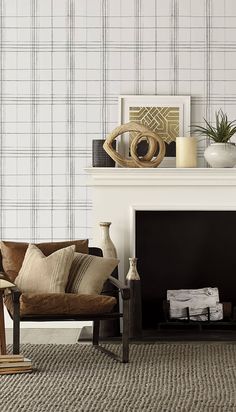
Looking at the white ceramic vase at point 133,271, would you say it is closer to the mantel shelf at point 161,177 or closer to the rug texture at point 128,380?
the rug texture at point 128,380

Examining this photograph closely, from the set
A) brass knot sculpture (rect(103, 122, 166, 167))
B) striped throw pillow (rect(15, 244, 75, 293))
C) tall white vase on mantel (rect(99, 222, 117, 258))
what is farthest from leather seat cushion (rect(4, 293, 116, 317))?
brass knot sculpture (rect(103, 122, 166, 167))

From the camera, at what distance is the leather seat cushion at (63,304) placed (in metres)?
5.66

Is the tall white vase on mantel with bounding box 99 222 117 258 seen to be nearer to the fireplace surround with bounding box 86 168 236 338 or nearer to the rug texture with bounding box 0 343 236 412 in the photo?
the fireplace surround with bounding box 86 168 236 338

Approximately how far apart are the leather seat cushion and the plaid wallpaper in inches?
63.8

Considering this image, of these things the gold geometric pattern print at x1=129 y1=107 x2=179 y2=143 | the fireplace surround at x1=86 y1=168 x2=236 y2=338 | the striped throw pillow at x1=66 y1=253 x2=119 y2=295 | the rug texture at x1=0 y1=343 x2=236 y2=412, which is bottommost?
the rug texture at x1=0 y1=343 x2=236 y2=412

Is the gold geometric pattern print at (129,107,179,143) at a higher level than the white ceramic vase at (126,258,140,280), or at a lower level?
higher

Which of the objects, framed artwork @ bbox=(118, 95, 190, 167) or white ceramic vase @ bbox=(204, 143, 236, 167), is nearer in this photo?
white ceramic vase @ bbox=(204, 143, 236, 167)

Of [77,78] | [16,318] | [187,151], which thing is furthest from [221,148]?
[16,318]

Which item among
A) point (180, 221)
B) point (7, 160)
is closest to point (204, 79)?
point (180, 221)

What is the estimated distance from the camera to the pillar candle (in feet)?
22.7

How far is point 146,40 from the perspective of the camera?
287 inches

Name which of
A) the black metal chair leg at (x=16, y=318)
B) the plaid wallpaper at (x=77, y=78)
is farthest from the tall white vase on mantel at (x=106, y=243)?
the black metal chair leg at (x=16, y=318)

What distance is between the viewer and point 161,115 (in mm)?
7227

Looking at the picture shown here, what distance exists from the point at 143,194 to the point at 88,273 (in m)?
1.11
